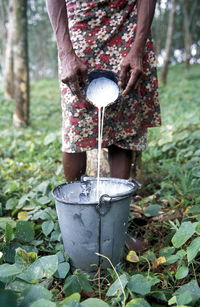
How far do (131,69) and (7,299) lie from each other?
1211 mm

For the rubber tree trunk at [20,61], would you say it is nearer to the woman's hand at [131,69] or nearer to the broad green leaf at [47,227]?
the woman's hand at [131,69]

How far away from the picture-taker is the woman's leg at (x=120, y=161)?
208 cm

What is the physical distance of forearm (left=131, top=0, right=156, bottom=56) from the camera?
1795 millimetres

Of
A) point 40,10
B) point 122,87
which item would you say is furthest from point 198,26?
point 122,87

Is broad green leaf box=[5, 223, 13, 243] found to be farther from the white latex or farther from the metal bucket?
the white latex

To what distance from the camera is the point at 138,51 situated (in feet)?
5.86

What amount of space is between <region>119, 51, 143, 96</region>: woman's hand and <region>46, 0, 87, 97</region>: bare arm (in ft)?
0.66

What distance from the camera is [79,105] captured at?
1.82 m

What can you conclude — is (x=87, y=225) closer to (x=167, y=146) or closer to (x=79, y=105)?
(x=79, y=105)

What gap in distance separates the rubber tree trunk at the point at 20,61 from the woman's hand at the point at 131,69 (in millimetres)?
4376

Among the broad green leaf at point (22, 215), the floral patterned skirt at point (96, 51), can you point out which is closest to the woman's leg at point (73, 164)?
the floral patterned skirt at point (96, 51)

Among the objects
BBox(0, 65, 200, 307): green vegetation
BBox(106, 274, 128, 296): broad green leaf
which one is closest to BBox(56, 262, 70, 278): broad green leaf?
BBox(0, 65, 200, 307): green vegetation

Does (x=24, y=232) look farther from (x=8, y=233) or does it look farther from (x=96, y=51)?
(x=96, y=51)

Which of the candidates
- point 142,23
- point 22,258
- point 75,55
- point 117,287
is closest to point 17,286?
point 22,258
